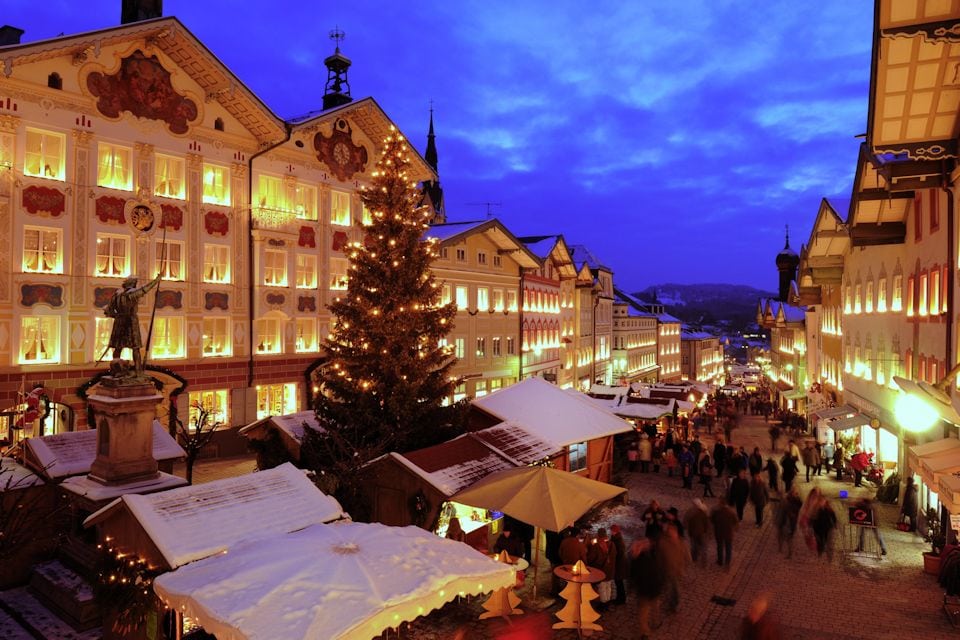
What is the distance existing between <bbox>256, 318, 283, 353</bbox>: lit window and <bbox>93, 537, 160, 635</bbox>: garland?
1630 cm

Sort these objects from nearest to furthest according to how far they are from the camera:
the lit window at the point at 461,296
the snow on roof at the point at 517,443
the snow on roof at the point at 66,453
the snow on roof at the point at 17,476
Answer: the snow on roof at the point at 17,476
the snow on roof at the point at 66,453
the snow on roof at the point at 517,443
the lit window at the point at 461,296

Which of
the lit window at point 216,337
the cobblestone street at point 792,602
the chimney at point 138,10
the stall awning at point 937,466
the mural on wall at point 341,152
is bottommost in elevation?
the cobblestone street at point 792,602

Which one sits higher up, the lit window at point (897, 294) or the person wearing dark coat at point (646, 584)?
the lit window at point (897, 294)

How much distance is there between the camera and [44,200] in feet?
63.9

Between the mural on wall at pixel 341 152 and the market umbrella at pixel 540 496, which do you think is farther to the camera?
the mural on wall at pixel 341 152

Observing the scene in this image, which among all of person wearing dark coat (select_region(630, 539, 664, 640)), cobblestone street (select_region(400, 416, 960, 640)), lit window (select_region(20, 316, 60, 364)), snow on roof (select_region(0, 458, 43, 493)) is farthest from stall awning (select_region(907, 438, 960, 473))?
lit window (select_region(20, 316, 60, 364))

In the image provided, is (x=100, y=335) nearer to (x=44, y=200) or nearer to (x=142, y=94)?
(x=44, y=200)

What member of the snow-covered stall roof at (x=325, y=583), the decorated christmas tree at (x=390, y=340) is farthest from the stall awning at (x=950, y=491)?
the decorated christmas tree at (x=390, y=340)

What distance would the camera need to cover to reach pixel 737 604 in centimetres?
1146

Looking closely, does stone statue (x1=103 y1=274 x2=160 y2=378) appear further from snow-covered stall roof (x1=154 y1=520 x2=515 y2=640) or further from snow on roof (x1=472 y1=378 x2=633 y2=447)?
snow on roof (x1=472 y1=378 x2=633 y2=447)

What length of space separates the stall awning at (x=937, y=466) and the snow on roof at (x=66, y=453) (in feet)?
50.2

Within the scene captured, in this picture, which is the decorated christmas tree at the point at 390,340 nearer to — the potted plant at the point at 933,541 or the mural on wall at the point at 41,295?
the mural on wall at the point at 41,295

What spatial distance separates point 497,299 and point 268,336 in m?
13.9

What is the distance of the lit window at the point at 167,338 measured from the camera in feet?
72.3
